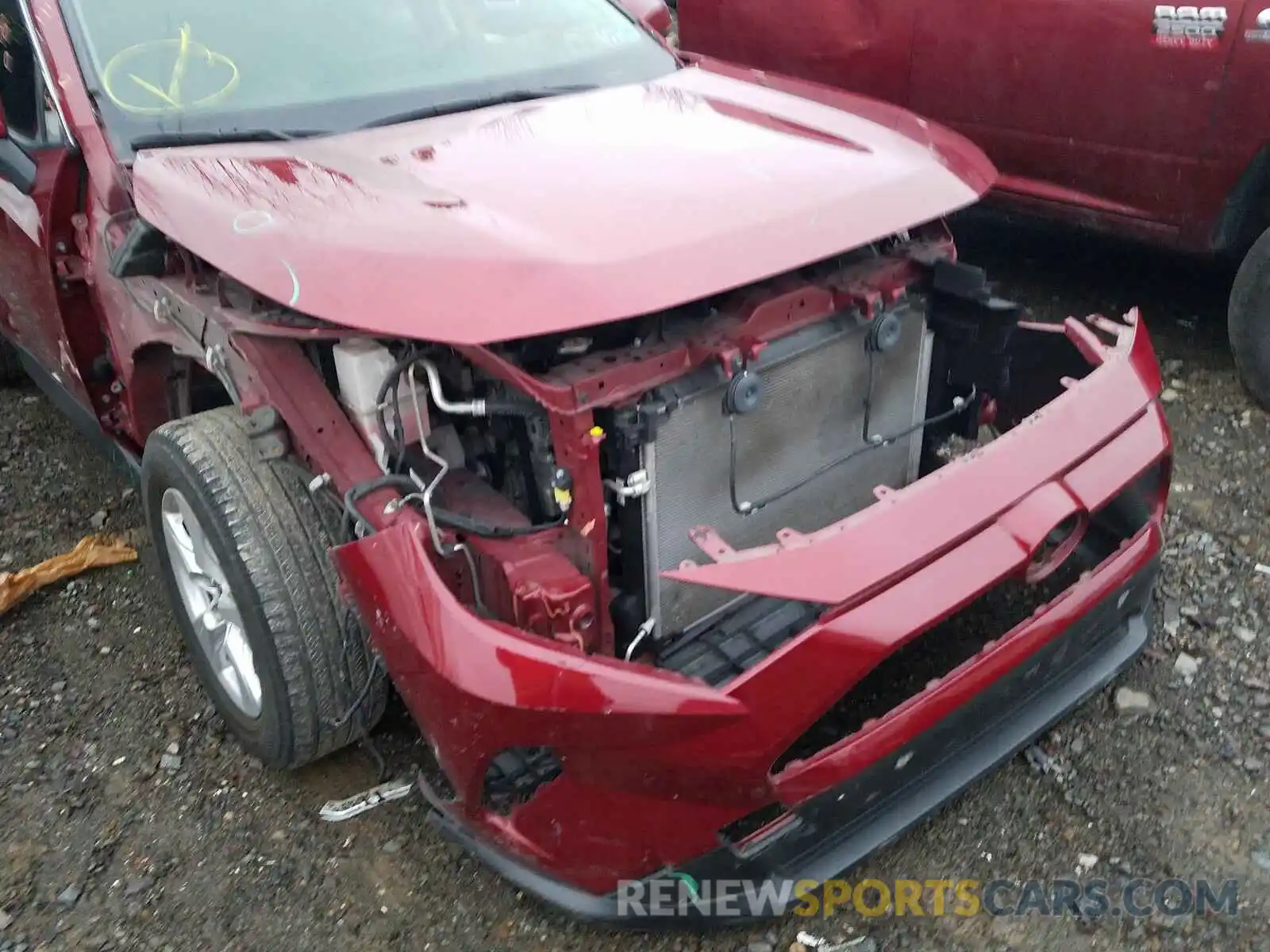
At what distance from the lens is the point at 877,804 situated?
204 cm

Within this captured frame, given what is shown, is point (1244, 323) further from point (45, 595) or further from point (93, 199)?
point (45, 595)

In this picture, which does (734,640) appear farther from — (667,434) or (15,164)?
(15,164)

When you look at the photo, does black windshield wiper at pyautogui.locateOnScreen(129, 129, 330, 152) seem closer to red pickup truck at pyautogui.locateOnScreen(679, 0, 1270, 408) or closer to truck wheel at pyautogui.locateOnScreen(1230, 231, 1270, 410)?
red pickup truck at pyautogui.locateOnScreen(679, 0, 1270, 408)

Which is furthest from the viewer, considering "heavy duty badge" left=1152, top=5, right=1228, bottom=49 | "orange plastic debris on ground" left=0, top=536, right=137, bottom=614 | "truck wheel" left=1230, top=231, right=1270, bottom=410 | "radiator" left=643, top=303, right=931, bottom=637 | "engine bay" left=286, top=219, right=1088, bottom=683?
"truck wheel" left=1230, top=231, right=1270, bottom=410

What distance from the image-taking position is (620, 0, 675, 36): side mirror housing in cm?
319

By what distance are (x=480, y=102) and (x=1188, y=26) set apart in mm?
2392

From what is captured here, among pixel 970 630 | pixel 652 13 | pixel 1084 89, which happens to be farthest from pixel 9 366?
pixel 1084 89

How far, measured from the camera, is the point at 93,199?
253 cm

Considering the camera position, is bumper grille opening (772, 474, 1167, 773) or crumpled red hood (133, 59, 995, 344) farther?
bumper grille opening (772, 474, 1167, 773)

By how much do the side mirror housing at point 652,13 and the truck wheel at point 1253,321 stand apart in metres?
2.04

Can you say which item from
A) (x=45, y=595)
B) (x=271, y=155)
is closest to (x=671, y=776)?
(x=271, y=155)

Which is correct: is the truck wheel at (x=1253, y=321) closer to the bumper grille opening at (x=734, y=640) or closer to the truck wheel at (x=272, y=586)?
the bumper grille opening at (x=734, y=640)

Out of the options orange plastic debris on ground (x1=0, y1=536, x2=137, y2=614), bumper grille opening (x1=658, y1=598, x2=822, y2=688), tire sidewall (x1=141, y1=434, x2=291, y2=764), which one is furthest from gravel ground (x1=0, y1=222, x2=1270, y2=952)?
bumper grille opening (x1=658, y1=598, x2=822, y2=688)

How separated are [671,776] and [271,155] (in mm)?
1494
